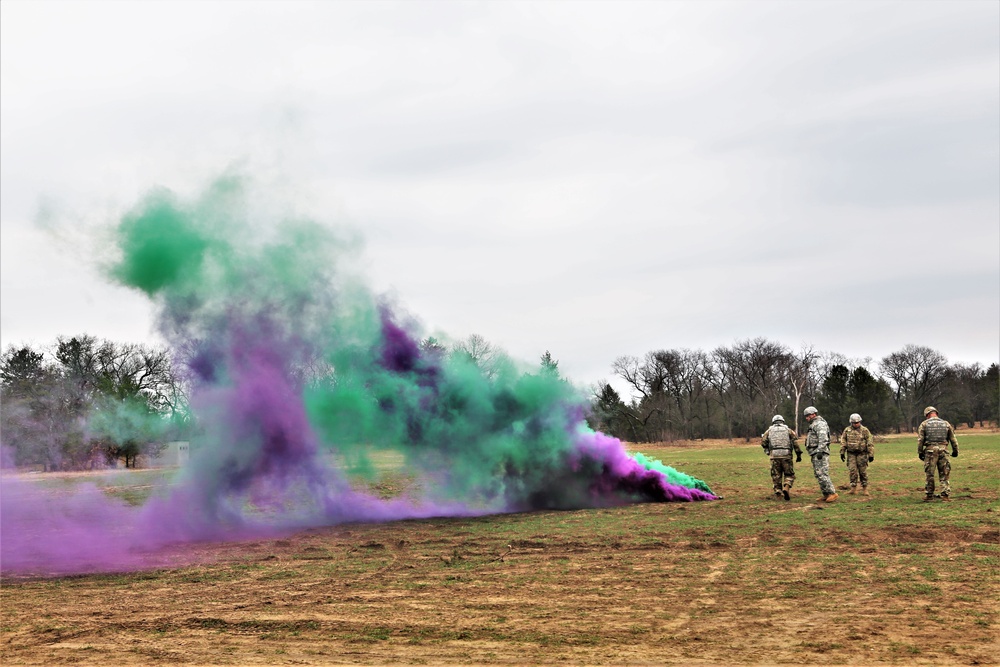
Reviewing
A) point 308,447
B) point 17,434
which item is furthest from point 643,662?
point 17,434

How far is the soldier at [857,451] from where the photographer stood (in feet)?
77.4

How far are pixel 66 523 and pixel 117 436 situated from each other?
278cm

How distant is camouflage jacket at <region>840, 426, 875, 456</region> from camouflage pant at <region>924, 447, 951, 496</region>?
1.99 meters

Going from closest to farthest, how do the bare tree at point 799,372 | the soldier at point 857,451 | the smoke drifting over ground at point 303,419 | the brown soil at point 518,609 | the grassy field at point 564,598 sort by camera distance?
1. the brown soil at point 518,609
2. the grassy field at point 564,598
3. the smoke drifting over ground at point 303,419
4. the soldier at point 857,451
5. the bare tree at point 799,372

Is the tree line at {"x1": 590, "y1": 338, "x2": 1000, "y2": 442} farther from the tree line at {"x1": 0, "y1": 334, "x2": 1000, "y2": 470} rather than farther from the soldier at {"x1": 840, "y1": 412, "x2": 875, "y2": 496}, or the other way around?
the soldier at {"x1": 840, "y1": 412, "x2": 875, "y2": 496}

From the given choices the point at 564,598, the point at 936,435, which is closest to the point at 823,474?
the point at 936,435

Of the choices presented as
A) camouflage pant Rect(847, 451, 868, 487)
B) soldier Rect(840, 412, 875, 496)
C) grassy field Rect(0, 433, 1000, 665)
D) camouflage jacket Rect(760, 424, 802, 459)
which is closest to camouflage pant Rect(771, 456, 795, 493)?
camouflage jacket Rect(760, 424, 802, 459)

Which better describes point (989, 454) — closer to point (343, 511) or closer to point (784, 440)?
point (784, 440)

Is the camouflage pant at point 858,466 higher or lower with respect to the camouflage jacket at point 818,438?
lower

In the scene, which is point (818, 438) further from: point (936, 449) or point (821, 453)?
point (936, 449)

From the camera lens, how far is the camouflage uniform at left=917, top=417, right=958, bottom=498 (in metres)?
21.1

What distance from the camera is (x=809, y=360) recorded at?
94.1 m

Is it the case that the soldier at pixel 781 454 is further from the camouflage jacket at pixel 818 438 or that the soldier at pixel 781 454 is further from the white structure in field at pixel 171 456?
the white structure in field at pixel 171 456

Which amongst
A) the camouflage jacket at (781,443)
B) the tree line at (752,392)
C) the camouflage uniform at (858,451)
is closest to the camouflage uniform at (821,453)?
the camouflage jacket at (781,443)
